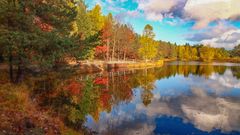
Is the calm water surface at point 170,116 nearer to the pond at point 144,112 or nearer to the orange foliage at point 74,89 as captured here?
the pond at point 144,112

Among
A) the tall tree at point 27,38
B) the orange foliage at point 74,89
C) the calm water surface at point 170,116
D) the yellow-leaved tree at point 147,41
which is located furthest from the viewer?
the yellow-leaved tree at point 147,41

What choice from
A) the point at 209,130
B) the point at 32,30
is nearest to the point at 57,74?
the point at 32,30

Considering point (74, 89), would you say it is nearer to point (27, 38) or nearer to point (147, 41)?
point (27, 38)

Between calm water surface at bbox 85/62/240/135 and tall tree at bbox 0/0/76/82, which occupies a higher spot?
tall tree at bbox 0/0/76/82

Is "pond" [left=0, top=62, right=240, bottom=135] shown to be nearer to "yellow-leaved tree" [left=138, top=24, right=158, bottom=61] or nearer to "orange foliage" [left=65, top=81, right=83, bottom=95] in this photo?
"orange foliage" [left=65, top=81, right=83, bottom=95]

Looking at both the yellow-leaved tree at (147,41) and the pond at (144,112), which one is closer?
the pond at (144,112)

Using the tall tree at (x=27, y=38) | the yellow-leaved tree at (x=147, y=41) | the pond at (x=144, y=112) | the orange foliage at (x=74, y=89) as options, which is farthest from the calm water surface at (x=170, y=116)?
the yellow-leaved tree at (x=147, y=41)

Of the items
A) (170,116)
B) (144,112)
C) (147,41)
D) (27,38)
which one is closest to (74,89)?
(144,112)

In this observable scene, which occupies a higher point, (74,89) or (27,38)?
(27,38)

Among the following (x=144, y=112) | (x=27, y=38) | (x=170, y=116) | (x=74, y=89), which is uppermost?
(x=27, y=38)

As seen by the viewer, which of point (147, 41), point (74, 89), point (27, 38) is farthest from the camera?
point (147, 41)

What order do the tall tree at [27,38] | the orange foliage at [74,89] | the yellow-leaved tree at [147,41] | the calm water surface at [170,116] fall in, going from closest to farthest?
the tall tree at [27,38], the calm water surface at [170,116], the orange foliage at [74,89], the yellow-leaved tree at [147,41]

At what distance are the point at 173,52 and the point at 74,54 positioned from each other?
16101cm

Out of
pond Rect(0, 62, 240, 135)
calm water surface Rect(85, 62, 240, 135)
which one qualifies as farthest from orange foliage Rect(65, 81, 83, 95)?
calm water surface Rect(85, 62, 240, 135)
